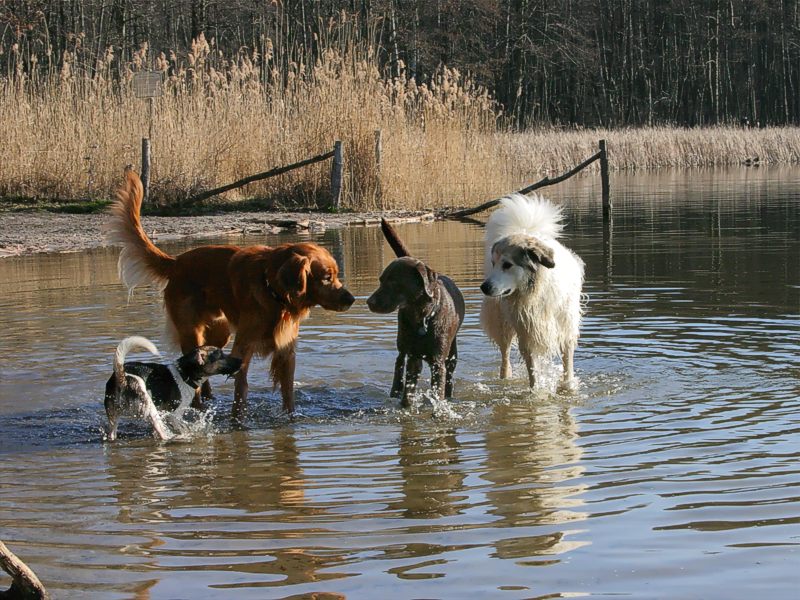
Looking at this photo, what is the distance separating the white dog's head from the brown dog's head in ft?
3.61

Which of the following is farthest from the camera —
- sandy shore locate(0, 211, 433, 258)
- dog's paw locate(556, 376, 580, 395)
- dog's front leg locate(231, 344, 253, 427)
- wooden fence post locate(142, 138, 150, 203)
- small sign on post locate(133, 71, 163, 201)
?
small sign on post locate(133, 71, 163, 201)

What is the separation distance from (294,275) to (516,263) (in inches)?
64.4

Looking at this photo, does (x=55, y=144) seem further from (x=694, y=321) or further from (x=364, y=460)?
(x=364, y=460)

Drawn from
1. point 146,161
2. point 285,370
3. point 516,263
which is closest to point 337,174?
point 146,161

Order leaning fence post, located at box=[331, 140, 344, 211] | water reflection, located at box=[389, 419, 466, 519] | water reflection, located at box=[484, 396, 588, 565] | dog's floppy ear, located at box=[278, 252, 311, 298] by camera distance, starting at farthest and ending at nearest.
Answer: leaning fence post, located at box=[331, 140, 344, 211] → dog's floppy ear, located at box=[278, 252, 311, 298] → water reflection, located at box=[389, 419, 466, 519] → water reflection, located at box=[484, 396, 588, 565]

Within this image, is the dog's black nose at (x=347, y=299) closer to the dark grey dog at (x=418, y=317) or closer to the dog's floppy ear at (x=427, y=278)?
the dark grey dog at (x=418, y=317)

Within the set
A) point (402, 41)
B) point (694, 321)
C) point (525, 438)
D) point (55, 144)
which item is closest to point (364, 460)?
point (525, 438)

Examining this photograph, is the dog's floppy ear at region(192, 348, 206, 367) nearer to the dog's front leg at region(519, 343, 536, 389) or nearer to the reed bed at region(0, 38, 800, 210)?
the dog's front leg at region(519, 343, 536, 389)

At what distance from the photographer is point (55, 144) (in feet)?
65.5

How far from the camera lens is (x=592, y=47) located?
2319 inches

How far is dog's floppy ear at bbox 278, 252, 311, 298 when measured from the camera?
6672mm

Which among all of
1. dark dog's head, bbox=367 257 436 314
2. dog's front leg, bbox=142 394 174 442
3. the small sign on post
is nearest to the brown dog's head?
dark dog's head, bbox=367 257 436 314

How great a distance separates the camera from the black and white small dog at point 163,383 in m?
6.50

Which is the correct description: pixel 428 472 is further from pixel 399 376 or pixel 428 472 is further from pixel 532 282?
pixel 532 282
